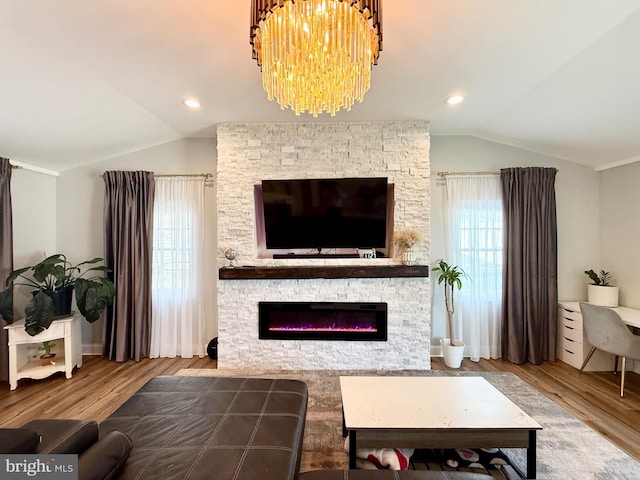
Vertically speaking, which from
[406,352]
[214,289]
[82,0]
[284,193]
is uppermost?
[82,0]

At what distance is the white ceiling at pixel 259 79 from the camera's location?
161 centimetres

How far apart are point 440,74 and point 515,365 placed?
3.27m

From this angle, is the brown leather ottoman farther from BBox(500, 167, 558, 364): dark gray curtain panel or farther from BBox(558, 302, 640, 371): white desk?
BBox(558, 302, 640, 371): white desk

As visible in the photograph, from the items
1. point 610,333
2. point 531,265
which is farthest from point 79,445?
point 531,265

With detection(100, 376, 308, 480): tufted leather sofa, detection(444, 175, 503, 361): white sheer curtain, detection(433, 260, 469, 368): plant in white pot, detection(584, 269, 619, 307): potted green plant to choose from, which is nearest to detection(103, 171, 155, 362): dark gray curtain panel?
detection(100, 376, 308, 480): tufted leather sofa

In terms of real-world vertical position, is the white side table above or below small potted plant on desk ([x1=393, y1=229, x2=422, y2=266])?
below

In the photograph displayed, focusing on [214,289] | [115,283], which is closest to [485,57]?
[214,289]

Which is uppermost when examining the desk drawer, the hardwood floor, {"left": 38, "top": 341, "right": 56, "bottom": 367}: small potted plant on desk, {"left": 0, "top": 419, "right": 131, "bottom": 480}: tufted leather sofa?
{"left": 0, "top": 419, "right": 131, "bottom": 480}: tufted leather sofa

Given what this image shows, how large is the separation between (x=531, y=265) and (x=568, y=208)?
92cm

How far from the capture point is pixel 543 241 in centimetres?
335

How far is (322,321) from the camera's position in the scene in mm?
3205

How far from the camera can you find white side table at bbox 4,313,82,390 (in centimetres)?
275

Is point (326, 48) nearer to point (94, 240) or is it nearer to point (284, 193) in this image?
point (284, 193)

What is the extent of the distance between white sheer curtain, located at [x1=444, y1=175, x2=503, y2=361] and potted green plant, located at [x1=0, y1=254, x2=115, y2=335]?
160 inches
